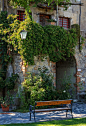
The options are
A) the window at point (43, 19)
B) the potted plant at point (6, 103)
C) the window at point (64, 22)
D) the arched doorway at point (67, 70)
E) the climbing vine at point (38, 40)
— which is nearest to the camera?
the potted plant at point (6, 103)

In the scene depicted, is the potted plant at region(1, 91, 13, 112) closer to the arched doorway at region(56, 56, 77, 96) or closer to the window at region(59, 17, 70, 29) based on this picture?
the arched doorway at region(56, 56, 77, 96)

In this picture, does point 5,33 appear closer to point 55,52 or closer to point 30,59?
point 30,59

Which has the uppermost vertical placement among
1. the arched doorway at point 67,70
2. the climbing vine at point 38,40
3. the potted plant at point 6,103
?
the climbing vine at point 38,40

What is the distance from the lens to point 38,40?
9.42 m

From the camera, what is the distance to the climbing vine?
9.20 meters

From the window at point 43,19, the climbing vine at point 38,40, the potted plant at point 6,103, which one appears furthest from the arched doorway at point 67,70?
the potted plant at point 6,103

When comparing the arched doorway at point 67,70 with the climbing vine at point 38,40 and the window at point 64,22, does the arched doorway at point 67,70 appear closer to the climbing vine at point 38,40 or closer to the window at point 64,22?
the climbing vine at point 38,40

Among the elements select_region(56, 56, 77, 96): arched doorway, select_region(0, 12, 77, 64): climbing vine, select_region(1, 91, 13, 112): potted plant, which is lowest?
select_region(1, 91, 13, 112): potted plant

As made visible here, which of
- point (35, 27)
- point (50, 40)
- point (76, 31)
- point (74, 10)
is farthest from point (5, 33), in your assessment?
point (74, 10)

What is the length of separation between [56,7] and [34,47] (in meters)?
3.14

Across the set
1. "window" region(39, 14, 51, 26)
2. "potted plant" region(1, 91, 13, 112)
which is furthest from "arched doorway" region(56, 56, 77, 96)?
"potted plant" region(1, 91, 13, 112)

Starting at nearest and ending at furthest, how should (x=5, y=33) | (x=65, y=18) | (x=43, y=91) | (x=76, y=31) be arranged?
(x=43, y=91) → (x=5, y=33) → (x=76, y=31) → (x=65, y=18)

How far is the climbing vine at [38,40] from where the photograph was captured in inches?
362

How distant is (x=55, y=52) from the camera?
10094 mm
